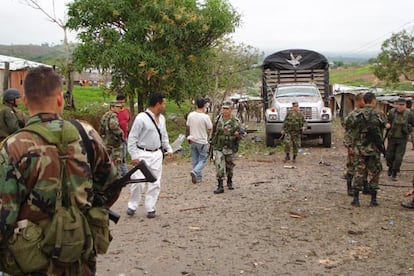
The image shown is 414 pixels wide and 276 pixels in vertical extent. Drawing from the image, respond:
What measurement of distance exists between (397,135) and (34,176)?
8.66 m

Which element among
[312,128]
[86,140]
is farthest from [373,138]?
[312,128]

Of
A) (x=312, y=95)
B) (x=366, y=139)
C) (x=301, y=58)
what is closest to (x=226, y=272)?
(x=366, y=139)

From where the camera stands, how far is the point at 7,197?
2.34m

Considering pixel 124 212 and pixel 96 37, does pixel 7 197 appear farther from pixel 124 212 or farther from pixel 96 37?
pixel 96 37

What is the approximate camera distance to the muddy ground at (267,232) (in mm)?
4973

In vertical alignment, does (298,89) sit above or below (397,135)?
above

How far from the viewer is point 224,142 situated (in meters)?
8.50

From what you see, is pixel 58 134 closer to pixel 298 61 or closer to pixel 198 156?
pixel 198 156

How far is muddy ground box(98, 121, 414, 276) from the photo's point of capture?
4973 millimetres

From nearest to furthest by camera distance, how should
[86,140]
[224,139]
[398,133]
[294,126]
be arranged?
[86,140] < [224,139] < [398,133] < [294,126]

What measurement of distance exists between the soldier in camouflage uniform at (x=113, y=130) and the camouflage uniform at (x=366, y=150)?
4.22 m

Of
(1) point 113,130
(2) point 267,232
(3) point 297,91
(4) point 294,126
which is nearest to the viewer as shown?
(2) point 267,232

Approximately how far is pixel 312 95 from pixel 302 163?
4029mm

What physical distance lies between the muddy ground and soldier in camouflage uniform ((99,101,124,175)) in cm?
88
